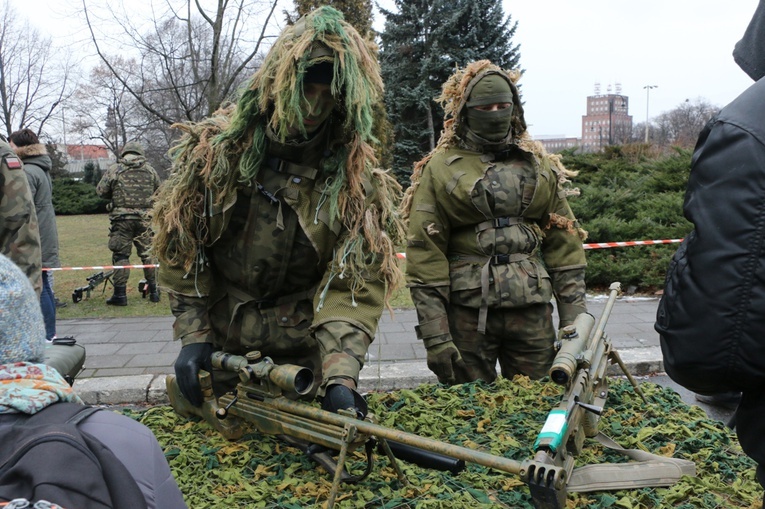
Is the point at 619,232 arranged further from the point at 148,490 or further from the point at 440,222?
the point at 148,490

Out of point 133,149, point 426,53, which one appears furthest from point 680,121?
point 133,149

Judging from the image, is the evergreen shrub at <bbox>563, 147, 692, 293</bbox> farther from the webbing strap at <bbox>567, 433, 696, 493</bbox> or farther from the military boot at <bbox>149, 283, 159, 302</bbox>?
the webbing strap at <bbox>567, 433, 696, 493</bbox>

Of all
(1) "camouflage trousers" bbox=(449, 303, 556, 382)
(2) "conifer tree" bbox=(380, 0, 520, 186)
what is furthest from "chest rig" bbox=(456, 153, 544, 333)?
(2) "conifer tree" bbox=(380, 0, 520, 186)

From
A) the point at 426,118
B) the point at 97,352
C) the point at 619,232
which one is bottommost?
the point at 97,352

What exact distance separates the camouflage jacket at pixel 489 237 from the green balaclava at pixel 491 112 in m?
0.14

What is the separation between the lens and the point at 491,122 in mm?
3512

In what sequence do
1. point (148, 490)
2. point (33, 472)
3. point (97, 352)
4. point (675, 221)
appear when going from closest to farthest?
1. point (33, 472)
2. point (148, 490)
3. point (97, 352)
4. point (675, 221)

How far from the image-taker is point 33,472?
962 mm

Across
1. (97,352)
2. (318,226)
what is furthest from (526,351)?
(97,352)

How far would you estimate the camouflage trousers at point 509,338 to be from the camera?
358 centimetres

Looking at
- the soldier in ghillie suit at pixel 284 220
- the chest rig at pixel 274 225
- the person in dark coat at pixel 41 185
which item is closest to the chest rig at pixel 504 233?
the soldier in ghillie suit at pixel 284 220

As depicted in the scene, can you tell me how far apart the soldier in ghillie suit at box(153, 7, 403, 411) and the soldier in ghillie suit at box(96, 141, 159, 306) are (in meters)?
6.45

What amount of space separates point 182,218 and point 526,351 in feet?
6.84

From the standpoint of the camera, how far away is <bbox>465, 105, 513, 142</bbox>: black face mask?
350 cm
